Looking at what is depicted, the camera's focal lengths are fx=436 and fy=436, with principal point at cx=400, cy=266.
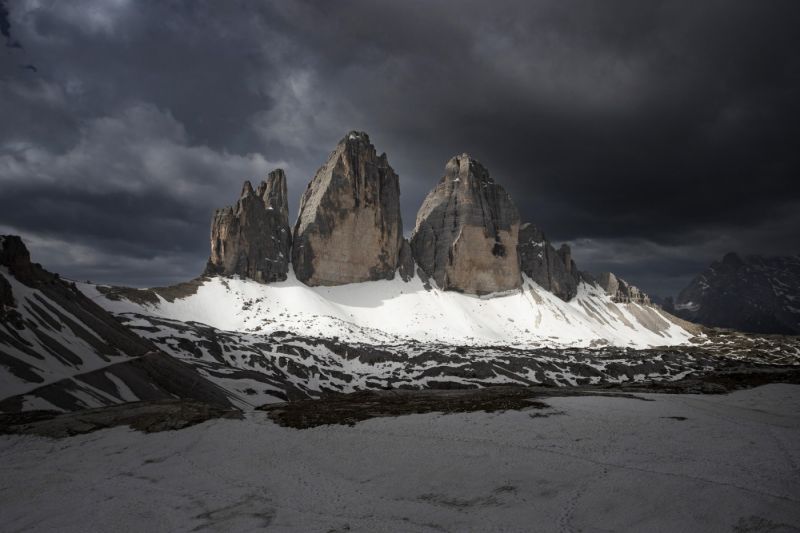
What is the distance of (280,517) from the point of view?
1161cm

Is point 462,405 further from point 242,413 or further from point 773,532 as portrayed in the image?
point 773,532

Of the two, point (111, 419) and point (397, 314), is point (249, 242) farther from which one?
point (111, 419)

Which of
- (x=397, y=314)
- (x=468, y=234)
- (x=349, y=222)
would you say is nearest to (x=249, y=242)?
(x=349, y=222)

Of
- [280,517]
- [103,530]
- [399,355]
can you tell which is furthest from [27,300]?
[399,355]

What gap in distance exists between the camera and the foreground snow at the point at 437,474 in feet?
34.7

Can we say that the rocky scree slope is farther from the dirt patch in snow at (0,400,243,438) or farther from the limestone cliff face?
the limestone cliff face

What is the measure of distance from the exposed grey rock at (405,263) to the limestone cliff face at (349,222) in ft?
5.62

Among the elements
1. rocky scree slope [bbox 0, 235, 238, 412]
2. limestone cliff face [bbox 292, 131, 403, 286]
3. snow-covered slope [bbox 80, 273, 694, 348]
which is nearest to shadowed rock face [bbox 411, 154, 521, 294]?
snow-covered slope [bbox 80, 273, 694, 348]

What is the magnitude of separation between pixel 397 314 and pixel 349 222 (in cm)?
4112

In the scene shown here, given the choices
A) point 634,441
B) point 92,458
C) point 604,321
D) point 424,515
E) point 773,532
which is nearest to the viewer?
point 773,532

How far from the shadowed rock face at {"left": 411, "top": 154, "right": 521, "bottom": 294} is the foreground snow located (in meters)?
156

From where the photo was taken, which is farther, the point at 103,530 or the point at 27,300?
the point at 27,300

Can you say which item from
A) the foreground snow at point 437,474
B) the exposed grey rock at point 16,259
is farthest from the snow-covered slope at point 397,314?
the foreground snow at point 437,474

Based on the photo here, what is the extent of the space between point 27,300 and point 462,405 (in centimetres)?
4281
